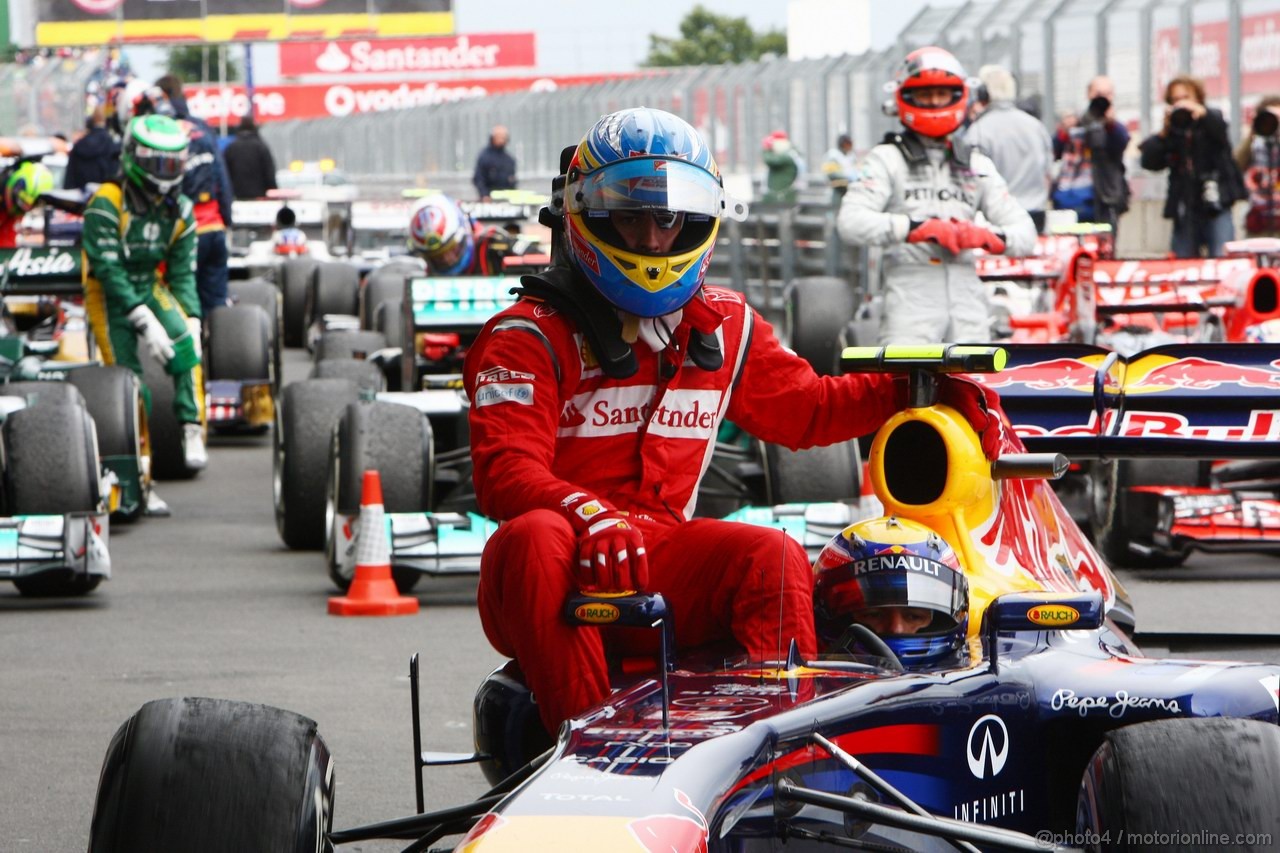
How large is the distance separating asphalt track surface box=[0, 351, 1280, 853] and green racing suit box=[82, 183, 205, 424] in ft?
4.00

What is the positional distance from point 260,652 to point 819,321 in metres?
7.69

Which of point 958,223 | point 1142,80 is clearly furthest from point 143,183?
point 1142,80

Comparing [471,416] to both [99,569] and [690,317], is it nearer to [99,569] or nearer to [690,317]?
[690,317]

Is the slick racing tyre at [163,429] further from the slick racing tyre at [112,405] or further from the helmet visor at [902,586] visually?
the helmet visor at [902,586]

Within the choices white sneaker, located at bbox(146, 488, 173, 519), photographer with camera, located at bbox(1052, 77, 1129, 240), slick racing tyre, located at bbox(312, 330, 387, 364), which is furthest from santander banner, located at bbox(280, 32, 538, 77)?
white sneaker, located at bbox(146, 488, 173, 519)

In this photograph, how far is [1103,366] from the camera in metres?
6.07

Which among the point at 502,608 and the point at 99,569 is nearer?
the point at 502,608

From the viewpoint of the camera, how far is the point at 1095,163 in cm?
1795

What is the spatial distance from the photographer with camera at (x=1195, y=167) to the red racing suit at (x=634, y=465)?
38.3ft

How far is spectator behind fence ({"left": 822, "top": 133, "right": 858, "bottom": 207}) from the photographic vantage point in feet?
72.0

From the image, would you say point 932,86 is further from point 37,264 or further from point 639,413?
point 639,413

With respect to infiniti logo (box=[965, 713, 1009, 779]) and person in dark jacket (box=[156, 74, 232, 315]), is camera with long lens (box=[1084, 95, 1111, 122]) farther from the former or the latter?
infiniti logo (box=[965, 713, 1009, 779])

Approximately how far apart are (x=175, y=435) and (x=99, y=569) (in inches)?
168

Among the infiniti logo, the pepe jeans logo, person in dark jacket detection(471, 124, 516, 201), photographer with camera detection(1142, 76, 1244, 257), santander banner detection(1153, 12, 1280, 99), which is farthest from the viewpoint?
person in dark jacket detection(471, 124, 516, 201)
